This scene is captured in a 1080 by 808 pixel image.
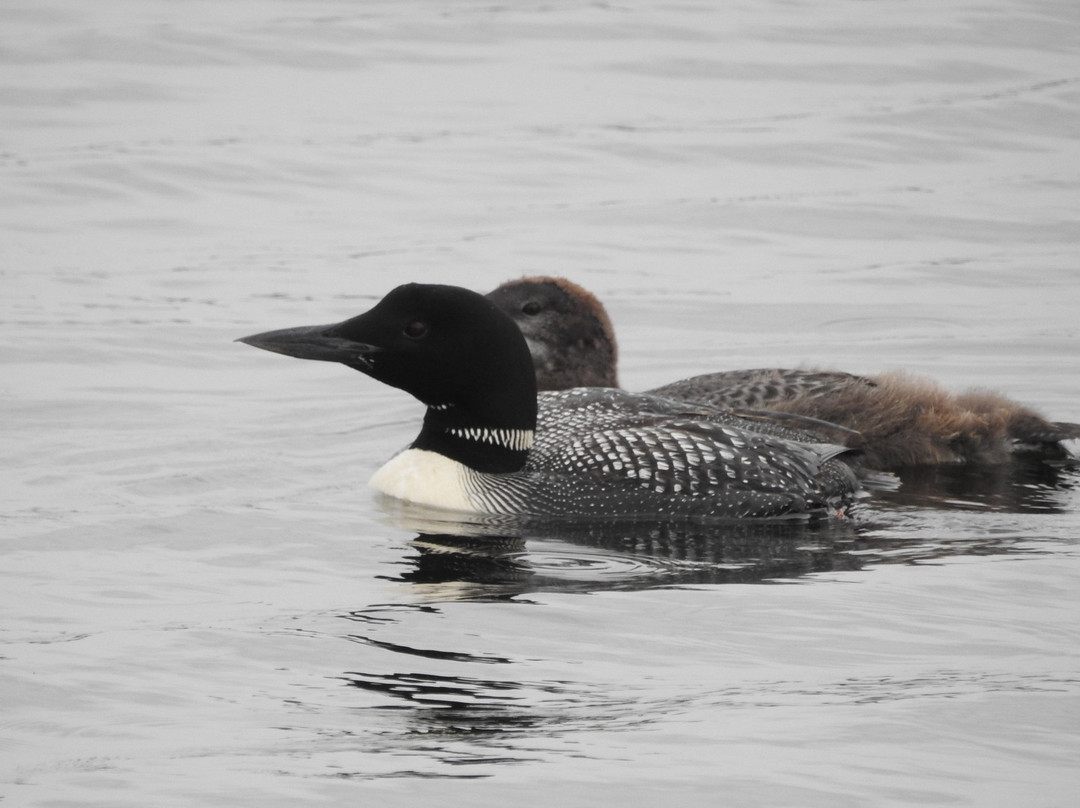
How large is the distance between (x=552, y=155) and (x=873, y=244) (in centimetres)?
283

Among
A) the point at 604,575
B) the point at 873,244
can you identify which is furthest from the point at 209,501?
the point at 873,244

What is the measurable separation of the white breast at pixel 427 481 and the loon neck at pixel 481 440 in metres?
0.04

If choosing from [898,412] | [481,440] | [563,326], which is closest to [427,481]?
[481,440]

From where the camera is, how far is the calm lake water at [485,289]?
4.20m

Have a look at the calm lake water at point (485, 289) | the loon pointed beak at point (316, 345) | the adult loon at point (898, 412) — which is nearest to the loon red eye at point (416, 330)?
the loon pointed beak at point (316, 345)

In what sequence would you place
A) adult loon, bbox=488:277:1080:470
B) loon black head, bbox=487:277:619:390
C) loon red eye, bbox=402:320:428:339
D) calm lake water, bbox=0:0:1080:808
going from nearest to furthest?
calm lake water, bbox=0:0:1080:808 < loon red eye, bbox=402:320:428:339 < adult loon, bbox=488:277:1080:470 < loon black head, bbox=487:277:619:390

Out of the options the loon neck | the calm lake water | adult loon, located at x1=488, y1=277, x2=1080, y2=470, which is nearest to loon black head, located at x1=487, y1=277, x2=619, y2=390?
adult loon, located at x1=488, y1=277, x2=1080, y2=470

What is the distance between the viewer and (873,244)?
36.1 ft

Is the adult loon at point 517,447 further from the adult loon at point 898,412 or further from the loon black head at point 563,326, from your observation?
the loon black head at point 563,326

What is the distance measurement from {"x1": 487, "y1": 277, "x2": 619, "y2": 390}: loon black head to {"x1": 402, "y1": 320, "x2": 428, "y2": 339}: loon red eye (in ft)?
4.19

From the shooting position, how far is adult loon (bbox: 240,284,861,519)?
6133 millimetres

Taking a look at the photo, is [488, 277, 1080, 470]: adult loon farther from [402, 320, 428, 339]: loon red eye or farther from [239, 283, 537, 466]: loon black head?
[402, 320, 428, 339]: loon red eye

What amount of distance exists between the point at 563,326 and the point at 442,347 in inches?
55.3

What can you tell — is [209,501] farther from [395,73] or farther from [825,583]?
[395,73]
